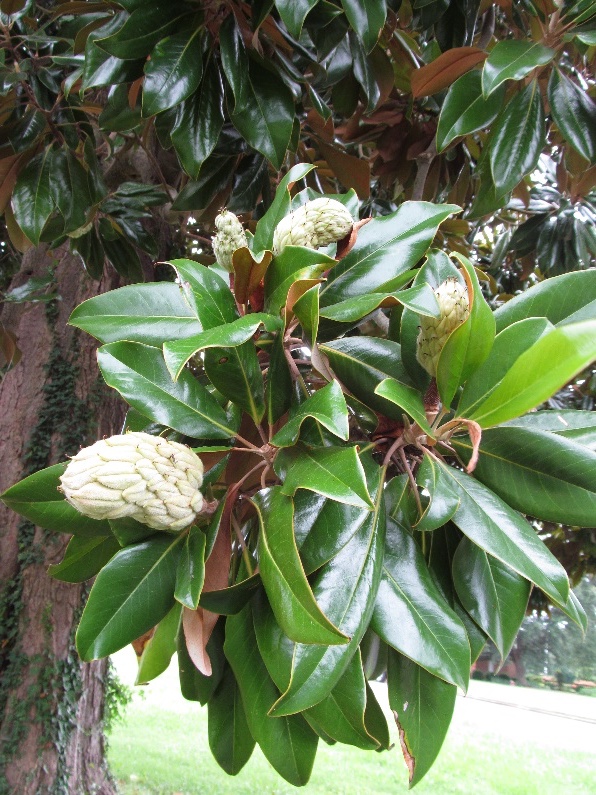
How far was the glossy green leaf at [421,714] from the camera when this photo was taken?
755mm

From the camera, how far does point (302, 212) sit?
0.79 m

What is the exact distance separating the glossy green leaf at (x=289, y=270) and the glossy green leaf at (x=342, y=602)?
211 millimetres

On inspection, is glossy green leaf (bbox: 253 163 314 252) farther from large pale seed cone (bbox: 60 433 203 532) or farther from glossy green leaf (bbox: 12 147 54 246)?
glossy green leaf (bbox: 12 147 54 246)

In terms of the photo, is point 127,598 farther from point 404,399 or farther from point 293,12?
point 293,12

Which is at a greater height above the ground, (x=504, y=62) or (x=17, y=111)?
(x=17, y=111)

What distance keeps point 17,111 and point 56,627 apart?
6.04 ft

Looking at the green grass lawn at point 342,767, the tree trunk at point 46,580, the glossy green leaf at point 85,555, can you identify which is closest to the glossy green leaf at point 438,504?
the glossy green leaf at point 85,555

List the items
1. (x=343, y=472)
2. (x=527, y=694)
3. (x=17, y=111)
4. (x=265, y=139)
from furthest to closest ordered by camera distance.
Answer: (x=527, y=694) → (x=17, y=111) → (x=265, y=139) → (x=343, y=472)

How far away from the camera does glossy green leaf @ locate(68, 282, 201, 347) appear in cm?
76

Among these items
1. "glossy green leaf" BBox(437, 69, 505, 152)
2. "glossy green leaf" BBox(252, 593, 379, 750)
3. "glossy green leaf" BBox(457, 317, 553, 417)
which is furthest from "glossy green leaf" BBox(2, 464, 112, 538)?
"glossy green leaf" BBox(437, 69, 505, 152)

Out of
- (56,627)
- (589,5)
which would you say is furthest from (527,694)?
(589,5)

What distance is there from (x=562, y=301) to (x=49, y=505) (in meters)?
0.66

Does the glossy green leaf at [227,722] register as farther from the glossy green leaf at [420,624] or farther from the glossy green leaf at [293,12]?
the glossy green leaf at [293,12]

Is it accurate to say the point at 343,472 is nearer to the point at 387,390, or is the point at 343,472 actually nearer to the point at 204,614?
the point at 387,390
